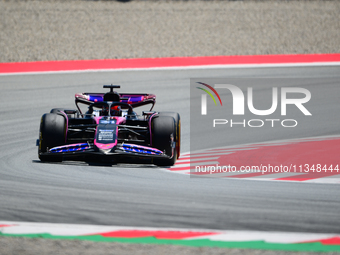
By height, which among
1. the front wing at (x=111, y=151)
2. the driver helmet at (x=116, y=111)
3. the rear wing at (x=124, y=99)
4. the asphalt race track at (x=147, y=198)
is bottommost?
the asphalt race track at (x=147, y=198)

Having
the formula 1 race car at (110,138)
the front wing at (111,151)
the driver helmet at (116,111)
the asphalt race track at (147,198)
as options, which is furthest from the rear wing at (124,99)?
the front wing at (111,151)

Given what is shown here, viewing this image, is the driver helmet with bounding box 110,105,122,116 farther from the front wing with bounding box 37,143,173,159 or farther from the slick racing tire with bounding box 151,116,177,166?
the front wing with bounding box 37,143,173,159

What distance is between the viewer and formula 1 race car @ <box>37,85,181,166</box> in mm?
7613

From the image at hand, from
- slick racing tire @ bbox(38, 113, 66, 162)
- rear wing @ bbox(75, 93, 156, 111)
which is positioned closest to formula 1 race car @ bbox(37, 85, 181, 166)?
slick racing tire @ bbox(38, 113, 66, 162)

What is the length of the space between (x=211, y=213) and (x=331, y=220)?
3.80 ft

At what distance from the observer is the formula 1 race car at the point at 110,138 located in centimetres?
761

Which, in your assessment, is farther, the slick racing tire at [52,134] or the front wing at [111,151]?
→ the slick racing tire at [52,134]

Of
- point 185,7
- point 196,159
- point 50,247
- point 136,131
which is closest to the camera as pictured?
point 50,247

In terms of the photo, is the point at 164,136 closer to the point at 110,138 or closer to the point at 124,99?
the point at 110,138

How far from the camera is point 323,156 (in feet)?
29.6

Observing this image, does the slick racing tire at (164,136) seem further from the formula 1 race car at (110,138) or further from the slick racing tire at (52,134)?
the slick racing tire at (52,134)

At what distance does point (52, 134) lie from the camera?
7898 millimetres

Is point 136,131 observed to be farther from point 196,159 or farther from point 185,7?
point 185,7

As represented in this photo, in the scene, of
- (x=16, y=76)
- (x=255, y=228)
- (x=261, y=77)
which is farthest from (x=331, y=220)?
(x=16, y=76)
